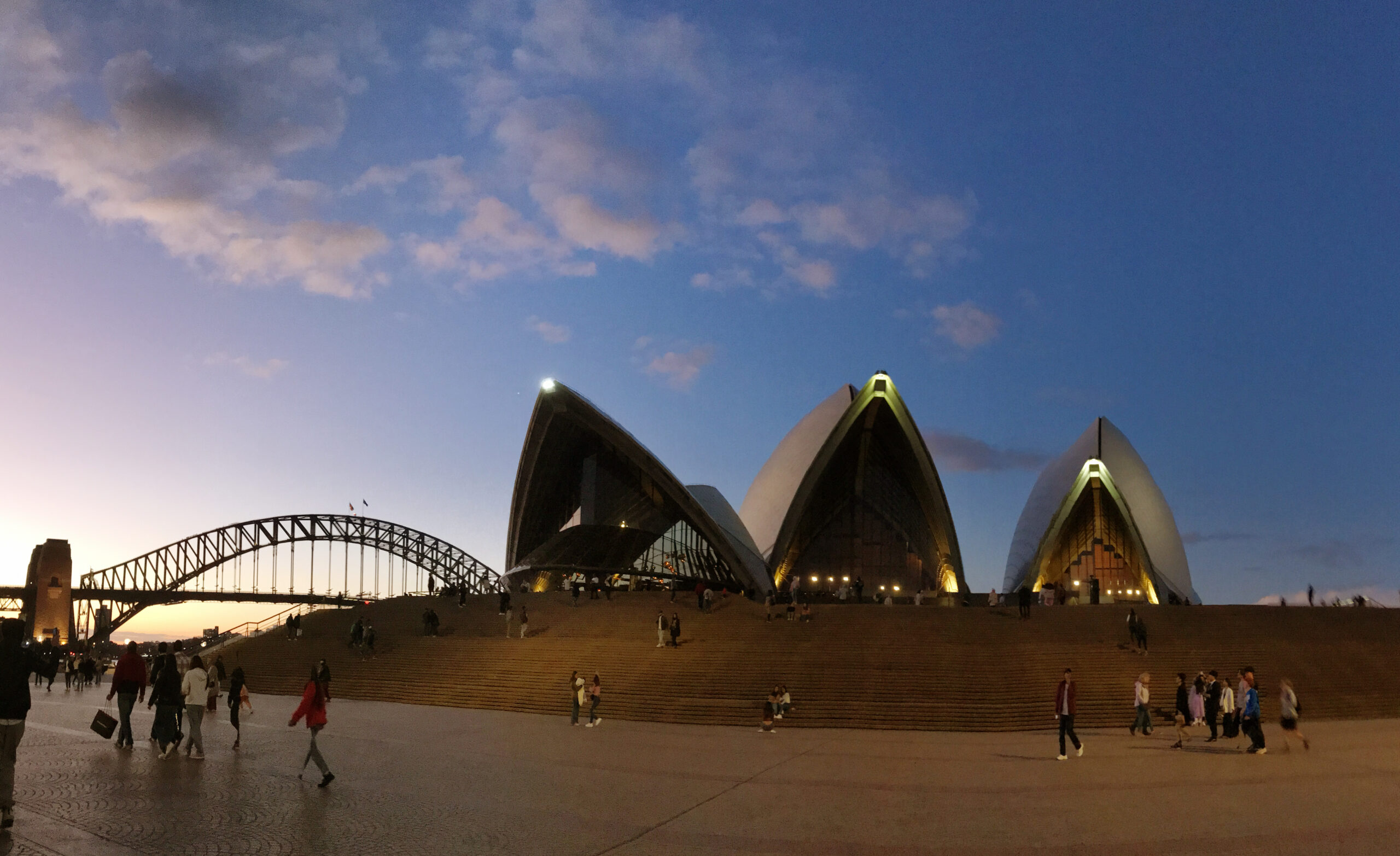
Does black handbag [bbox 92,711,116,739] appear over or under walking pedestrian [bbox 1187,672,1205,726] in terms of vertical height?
over

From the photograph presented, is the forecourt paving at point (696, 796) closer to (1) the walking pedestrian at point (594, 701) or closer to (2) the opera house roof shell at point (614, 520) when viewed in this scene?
(1) the walking pedestrian at point (594, 701)

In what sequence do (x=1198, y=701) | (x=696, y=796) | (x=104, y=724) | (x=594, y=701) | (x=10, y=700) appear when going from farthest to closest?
(x=594, y=701)
(x=1198, y=701)
(x=104, y=724)
(x=696, y=796)
(x=10, y=700)

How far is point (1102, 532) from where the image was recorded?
55.6 metres

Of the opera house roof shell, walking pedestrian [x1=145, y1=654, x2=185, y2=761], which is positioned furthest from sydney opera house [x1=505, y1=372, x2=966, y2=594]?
walking pedestrian [x1=145, y1=654, x2=185, y2=761]

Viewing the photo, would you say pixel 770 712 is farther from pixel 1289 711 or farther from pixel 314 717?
pixel 314 717

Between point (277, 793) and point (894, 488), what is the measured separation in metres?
49.7

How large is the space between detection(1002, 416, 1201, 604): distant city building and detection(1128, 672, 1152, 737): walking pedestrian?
36.5 m

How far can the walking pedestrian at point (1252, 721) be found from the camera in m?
14.9

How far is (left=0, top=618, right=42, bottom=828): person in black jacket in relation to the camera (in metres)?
8.09

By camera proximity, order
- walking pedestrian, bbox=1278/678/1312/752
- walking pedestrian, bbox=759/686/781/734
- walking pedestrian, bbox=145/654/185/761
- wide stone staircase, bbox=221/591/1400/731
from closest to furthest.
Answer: walking pedestrian, bbox=145/654/185/761 → walking pedestrian, bbox=1278/678/1312/752 → walking pedestrian, bbox=759/686/781/734 → wide stone staircase, bbox=221/591/1400/731

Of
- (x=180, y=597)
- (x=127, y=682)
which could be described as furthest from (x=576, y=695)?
(x=180, y=597)

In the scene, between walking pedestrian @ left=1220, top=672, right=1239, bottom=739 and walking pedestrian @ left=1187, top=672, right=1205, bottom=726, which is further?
walking pedestrian @ left=1187, top=672, right=1205, bottom=726

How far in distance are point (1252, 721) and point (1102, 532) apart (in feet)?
140

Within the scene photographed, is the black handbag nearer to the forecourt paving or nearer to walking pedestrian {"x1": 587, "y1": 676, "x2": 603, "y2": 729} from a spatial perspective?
the forecourt paving
